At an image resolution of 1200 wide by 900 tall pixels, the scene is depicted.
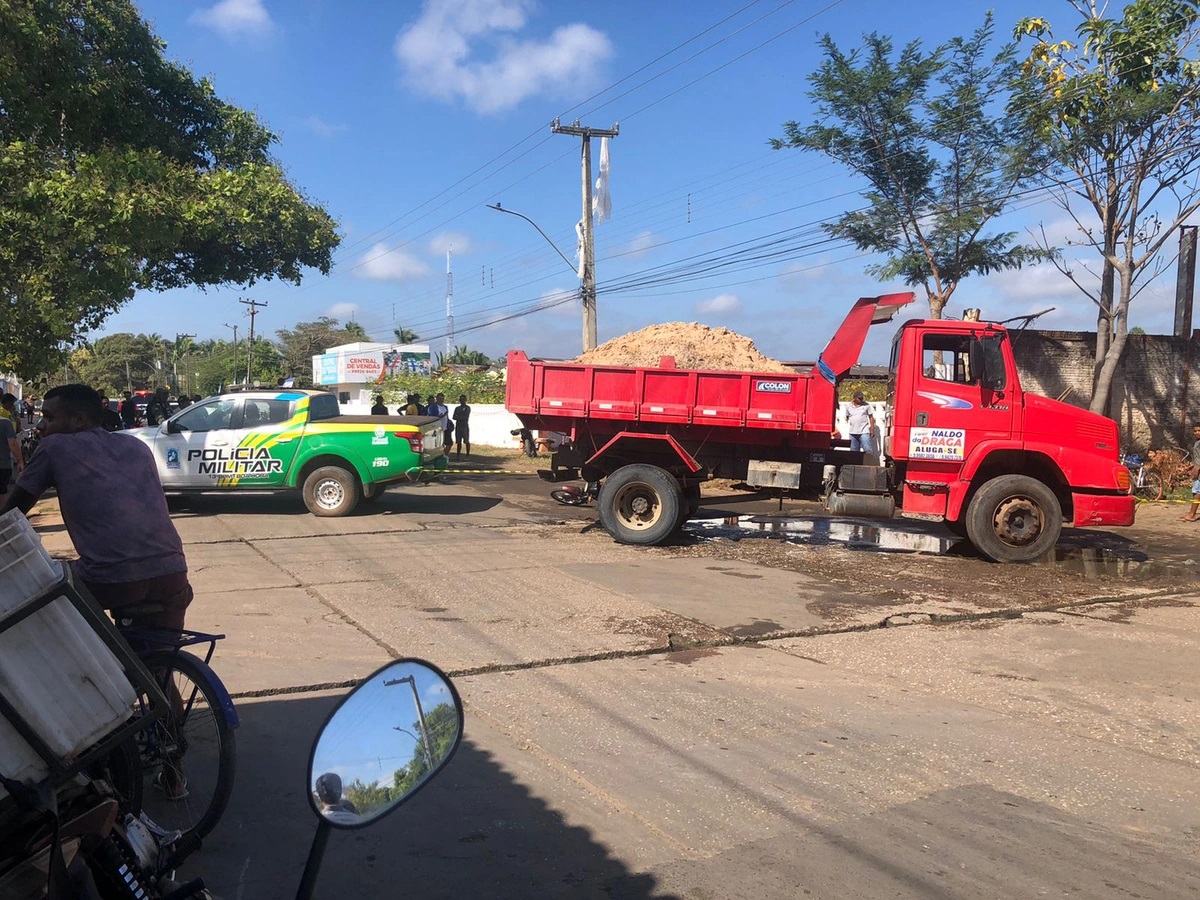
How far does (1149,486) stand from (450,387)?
85.0ft

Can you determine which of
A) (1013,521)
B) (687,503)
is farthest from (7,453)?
(1013,521)

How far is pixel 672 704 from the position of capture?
5496 millimetres

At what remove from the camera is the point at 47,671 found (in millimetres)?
2422

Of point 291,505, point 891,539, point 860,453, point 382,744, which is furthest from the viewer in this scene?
point 291,505

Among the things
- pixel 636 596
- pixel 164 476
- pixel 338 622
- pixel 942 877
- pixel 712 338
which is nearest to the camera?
pixel 942 877

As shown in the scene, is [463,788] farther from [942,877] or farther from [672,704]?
[942,877]

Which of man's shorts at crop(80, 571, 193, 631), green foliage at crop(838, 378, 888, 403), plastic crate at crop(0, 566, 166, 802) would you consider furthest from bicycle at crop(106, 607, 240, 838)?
green foliage at crop(838, 378, 888, 403)

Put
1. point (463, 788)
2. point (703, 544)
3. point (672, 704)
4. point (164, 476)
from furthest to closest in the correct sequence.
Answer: point (164, 476), point (703, 544), point (672, 704), point (463, 788)

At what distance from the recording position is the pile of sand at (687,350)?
78.5ft

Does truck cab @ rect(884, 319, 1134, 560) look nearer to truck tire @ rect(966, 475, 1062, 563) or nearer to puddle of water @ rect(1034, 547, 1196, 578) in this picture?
truck tire @ rect(966, 475, 1062, 563)

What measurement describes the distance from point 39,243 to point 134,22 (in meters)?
4.49

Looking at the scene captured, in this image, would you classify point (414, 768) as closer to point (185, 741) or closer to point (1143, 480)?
point (185, 741)

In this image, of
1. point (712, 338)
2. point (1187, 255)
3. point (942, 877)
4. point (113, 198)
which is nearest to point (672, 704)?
point (942, 877)

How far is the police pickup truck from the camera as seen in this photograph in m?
12.6
